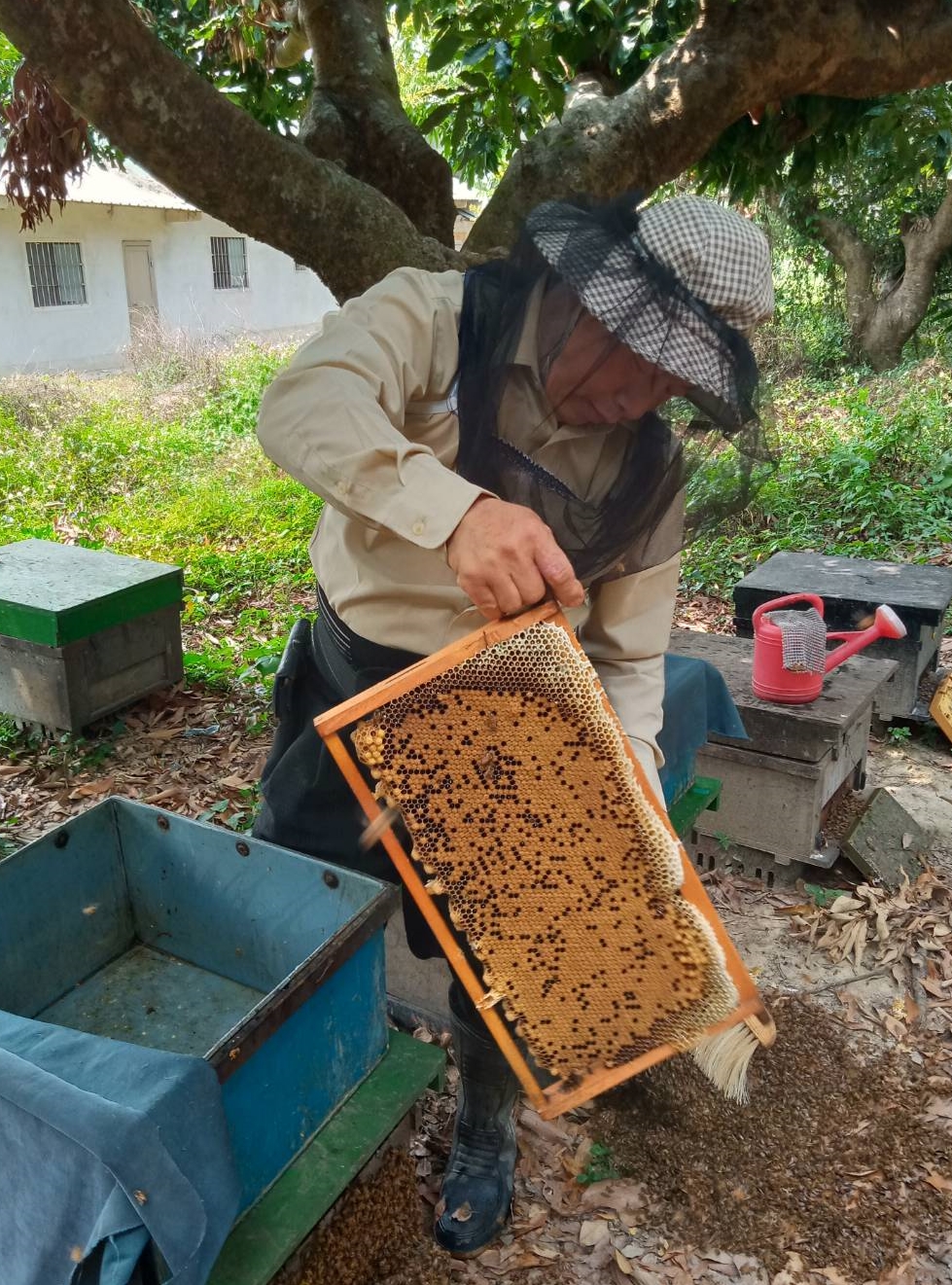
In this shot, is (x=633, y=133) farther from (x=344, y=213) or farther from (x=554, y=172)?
(x=344, y=213)

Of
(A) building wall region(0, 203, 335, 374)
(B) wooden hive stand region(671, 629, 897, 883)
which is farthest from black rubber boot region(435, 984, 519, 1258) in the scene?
(A) building wall region(0, 203, 335, 374)

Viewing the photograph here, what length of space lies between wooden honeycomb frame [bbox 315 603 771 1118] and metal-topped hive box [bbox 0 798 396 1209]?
8.1 inches

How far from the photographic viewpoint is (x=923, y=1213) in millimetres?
2205

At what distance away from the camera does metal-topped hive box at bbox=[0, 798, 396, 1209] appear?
167cm

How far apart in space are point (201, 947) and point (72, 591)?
235 cm

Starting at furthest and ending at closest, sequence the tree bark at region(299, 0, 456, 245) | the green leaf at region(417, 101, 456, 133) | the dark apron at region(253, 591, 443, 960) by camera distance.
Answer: the tree bark at region(299, 0, 456, 245)
the green leaf at region(417, 101, 456, 133)
the dark apron at region(253, 591, 443, 960)

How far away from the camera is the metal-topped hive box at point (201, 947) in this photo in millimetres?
1666

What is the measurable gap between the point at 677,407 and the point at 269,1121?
1.34 m

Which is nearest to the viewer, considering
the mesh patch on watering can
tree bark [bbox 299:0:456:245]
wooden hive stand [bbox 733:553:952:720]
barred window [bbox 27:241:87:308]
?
the mesh patch on watering can

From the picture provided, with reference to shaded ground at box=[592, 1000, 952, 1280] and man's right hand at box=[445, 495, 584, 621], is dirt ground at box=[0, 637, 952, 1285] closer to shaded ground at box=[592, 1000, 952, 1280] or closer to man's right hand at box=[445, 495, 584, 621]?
shaded ground at box=[592, 1000, 952, 1280]

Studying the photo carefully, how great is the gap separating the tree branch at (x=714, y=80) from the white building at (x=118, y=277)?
34.8 feet

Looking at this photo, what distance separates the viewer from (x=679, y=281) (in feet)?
4.59

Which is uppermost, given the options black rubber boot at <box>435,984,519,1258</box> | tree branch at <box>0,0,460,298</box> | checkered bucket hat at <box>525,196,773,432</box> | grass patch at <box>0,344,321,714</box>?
tree branch at <box>0,0,460,298</box>

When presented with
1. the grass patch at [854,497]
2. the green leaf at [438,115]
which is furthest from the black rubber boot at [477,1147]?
the grass patch at [854,497]
